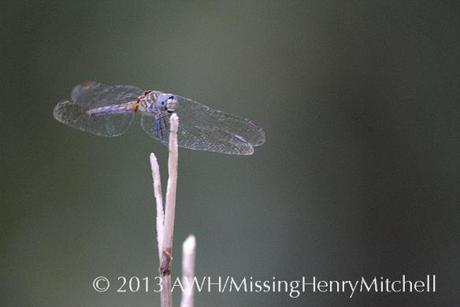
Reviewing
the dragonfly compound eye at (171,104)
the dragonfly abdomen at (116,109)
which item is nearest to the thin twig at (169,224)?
the dragonfly compound eye at (171,104)

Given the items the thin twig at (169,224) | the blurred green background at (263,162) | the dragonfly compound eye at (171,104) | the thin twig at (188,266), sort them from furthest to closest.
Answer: the blurred green background at (263,162), the dragonfly compound eye at (171,104), the thin twig at (169,224), the thin twig at (188,266)

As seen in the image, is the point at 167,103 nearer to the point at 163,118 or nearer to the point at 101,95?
the point at 163,118

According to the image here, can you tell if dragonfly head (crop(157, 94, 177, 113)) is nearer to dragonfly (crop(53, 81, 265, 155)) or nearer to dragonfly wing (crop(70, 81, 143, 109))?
dragonfly (crop(53, 81, 265, 155))

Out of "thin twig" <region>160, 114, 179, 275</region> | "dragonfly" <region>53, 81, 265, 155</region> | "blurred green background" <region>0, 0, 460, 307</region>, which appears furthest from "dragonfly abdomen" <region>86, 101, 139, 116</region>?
"blurred green background" <region>0, 0, 460, 307</region>

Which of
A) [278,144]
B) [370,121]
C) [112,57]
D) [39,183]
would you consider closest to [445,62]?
[370,121]

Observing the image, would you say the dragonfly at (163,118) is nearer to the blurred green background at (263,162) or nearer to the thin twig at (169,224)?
the thin twig at (169,224)

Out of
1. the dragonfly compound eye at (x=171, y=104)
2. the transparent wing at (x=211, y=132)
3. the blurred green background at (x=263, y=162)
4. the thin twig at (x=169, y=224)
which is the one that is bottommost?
the thin twig at (x=169, y=224)

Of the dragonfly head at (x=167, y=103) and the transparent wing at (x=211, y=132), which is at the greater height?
the dragonfly head at (x=167, y=103)
